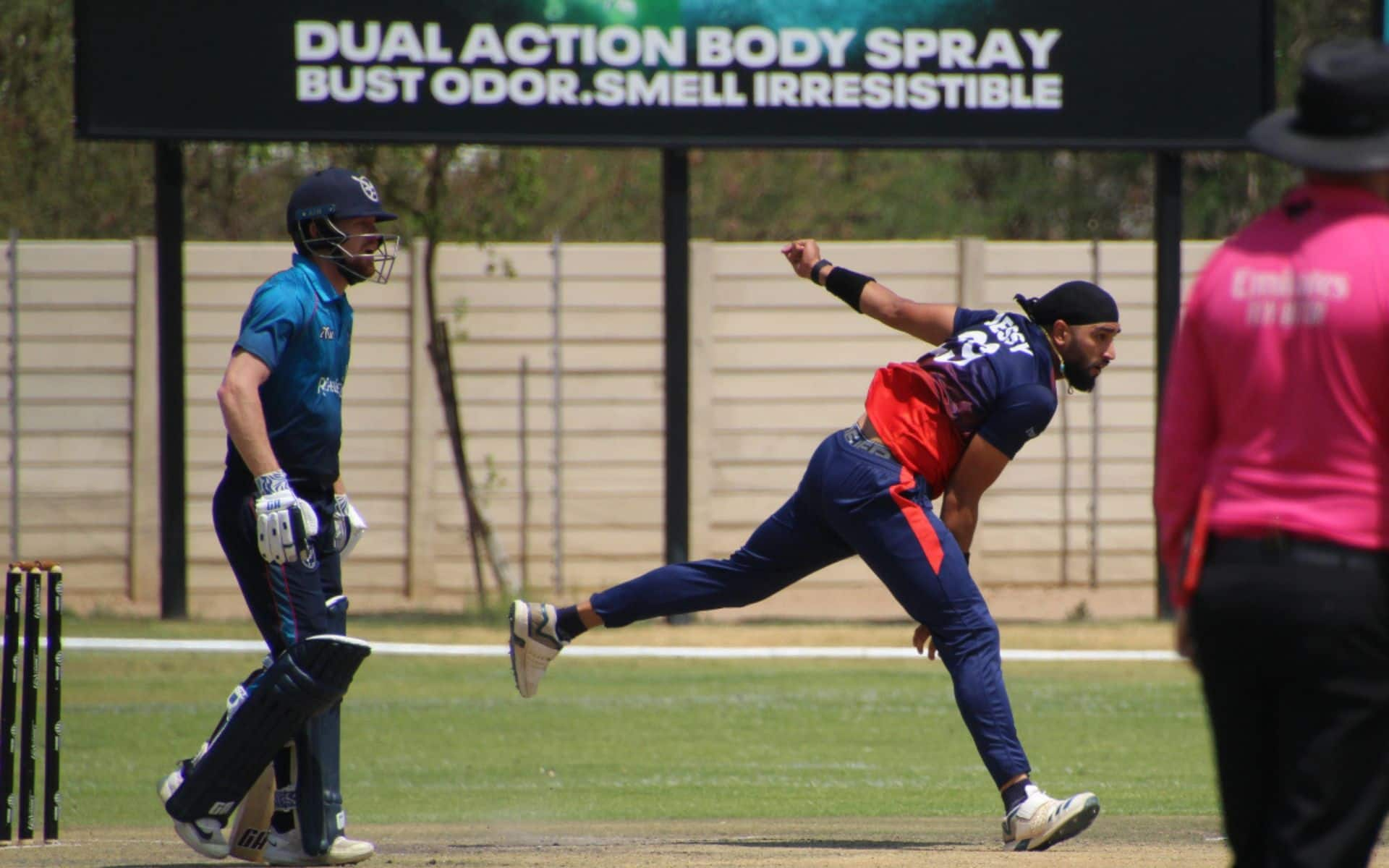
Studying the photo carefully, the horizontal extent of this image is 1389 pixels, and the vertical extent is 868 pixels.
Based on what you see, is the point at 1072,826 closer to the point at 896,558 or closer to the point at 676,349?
the point at 896,558

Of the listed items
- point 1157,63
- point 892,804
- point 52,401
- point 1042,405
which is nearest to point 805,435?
point 1157,63

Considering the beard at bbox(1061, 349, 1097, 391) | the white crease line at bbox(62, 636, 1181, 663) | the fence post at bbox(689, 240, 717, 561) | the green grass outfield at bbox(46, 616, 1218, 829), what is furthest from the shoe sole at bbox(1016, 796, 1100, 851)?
the fence post at bbox(689, 240, 717, 561)

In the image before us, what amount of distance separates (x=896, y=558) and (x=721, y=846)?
1080mm

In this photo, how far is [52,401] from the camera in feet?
48.5

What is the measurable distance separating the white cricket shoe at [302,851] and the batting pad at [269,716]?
0.27 metres

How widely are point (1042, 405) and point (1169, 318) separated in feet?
26.4

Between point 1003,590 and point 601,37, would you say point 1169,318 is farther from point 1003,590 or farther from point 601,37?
point 601,37

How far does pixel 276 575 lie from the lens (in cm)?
555

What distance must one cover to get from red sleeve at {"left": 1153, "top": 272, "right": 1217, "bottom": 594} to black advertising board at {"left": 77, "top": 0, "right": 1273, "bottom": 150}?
9599mm

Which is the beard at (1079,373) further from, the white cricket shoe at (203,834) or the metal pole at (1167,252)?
the metal pole at (1167,252)

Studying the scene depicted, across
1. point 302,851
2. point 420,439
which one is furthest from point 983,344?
point 420,439

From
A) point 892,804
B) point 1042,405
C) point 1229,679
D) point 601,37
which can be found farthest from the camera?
point 601,37

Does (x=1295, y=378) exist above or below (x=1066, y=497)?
above

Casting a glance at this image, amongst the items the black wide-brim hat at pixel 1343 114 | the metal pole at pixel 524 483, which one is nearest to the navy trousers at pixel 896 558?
the black wide-brim hat at pixel 1343 114
